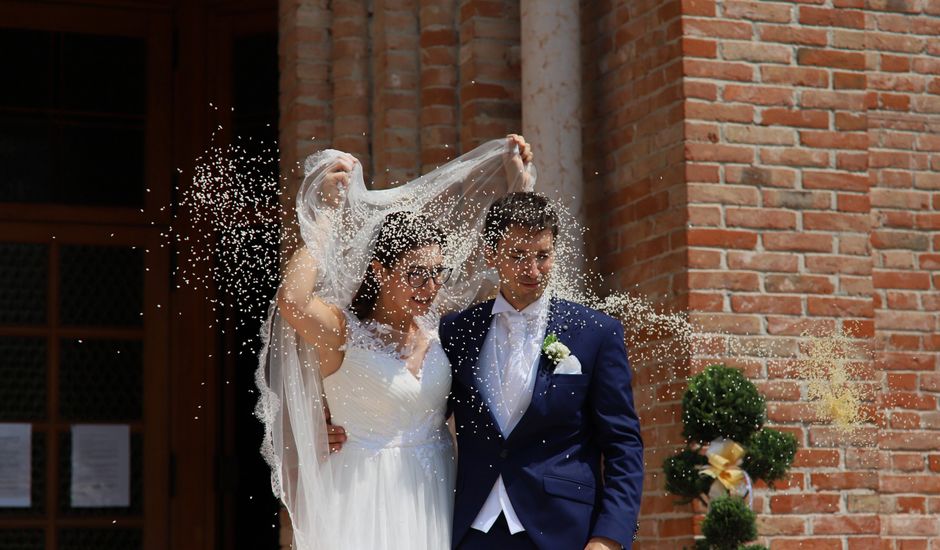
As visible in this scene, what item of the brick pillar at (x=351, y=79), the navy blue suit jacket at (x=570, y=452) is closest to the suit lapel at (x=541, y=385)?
the navy blue suit jacket at (x=570, y=452)

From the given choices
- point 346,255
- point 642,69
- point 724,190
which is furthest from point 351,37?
point 346,255

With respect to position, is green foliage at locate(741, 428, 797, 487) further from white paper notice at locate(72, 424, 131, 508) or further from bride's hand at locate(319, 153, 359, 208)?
white paper notice at locate(72, 424, 131, 508)

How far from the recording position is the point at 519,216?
4.26 m

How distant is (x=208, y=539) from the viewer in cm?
848

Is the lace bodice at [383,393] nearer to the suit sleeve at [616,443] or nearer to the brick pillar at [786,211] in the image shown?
the suit sleeve at [616,443]

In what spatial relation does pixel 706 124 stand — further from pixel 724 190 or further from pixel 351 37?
pixel 351 37

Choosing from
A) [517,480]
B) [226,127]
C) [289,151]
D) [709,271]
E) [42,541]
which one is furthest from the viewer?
[226,127]

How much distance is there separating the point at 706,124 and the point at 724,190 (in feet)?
0.85

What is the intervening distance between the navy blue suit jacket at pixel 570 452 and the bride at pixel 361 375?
203 millimetres

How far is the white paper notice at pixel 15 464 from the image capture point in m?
8.30

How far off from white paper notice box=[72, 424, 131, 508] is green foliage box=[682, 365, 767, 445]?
4.21 metres


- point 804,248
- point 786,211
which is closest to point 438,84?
point 786,211

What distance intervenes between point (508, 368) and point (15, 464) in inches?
185

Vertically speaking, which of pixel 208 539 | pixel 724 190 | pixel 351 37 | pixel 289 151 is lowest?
pixel 208 539
